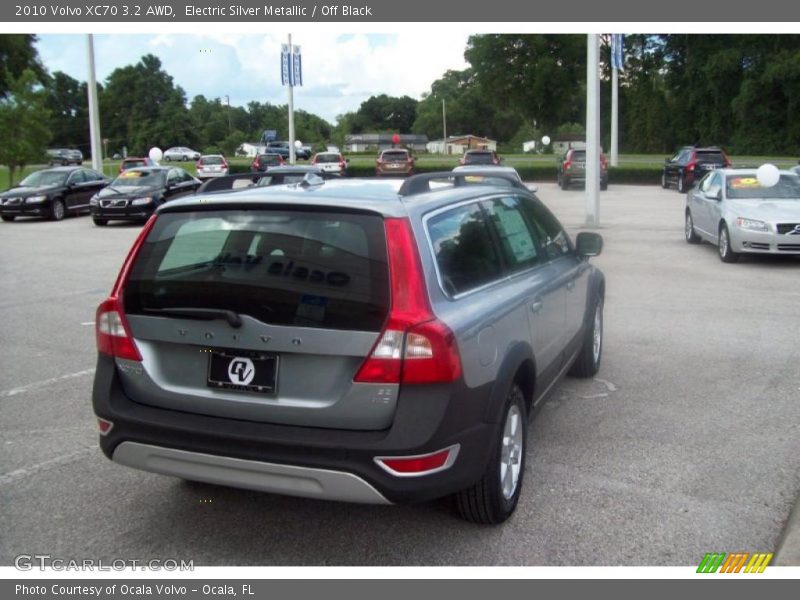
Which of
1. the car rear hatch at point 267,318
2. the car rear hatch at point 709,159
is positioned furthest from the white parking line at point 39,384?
the car rear hatch at point 709,159

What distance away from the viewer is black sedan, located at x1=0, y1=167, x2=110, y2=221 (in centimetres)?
2350

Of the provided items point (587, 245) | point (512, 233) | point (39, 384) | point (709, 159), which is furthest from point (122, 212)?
point (709, 159)

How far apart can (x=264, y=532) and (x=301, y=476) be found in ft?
2.54

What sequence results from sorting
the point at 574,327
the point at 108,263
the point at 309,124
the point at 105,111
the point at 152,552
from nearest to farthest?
1. the point at 152,552
2. the point at 574,327
3. the point at 108,263
4. the point at 105,111
5. the point at 309,124

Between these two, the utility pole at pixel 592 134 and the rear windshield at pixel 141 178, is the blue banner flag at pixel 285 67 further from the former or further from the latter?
the utility pole at pixel 592 134

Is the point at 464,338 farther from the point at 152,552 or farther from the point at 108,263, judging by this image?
the point at 108,263

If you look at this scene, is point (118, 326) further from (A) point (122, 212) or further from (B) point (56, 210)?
(B) point (56, 210)

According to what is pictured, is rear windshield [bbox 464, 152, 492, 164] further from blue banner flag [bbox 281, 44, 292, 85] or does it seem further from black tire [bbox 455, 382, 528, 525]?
black tire [bbox 455, 382, 528, 525]

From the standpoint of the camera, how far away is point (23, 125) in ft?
123

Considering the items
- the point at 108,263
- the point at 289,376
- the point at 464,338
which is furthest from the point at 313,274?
the point at 108,263

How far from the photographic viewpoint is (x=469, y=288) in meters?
4.01

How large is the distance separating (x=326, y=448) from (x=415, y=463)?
0.37m

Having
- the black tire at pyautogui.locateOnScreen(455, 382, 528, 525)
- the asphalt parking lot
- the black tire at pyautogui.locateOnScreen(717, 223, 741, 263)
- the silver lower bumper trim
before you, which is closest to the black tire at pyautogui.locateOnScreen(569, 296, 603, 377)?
the asphalt parking lot

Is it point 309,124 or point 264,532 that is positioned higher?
point 309,124
